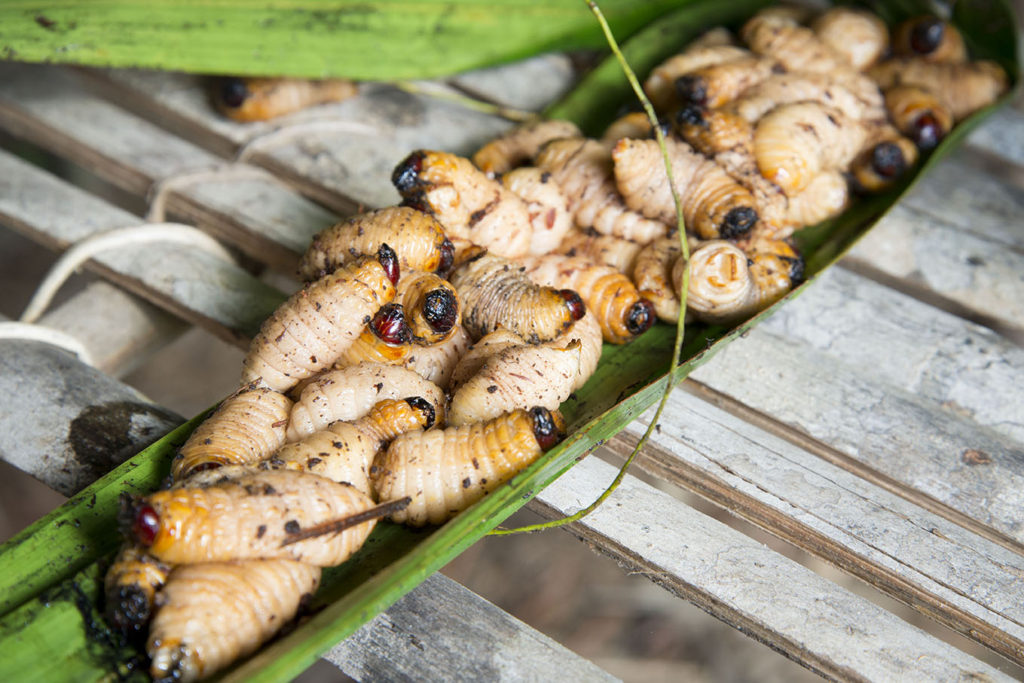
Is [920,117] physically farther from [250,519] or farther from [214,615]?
[214,615]

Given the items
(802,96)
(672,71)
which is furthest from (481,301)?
(802,96)

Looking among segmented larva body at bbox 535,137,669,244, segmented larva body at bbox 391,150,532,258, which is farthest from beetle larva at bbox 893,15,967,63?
segmented larva body at bbox 391,150,532,258

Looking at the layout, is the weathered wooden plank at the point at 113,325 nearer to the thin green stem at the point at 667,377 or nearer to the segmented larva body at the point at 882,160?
the thin green stem at the point at 667,377

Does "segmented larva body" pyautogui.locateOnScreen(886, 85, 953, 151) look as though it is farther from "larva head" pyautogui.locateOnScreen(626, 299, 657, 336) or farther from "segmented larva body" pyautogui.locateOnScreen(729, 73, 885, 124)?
"larva head" pyautogui.locateOnScreen(626, 299, 657, 336)

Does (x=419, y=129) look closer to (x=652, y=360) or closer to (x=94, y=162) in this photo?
(x=94, y=162)

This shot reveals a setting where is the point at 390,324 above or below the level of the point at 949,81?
above
